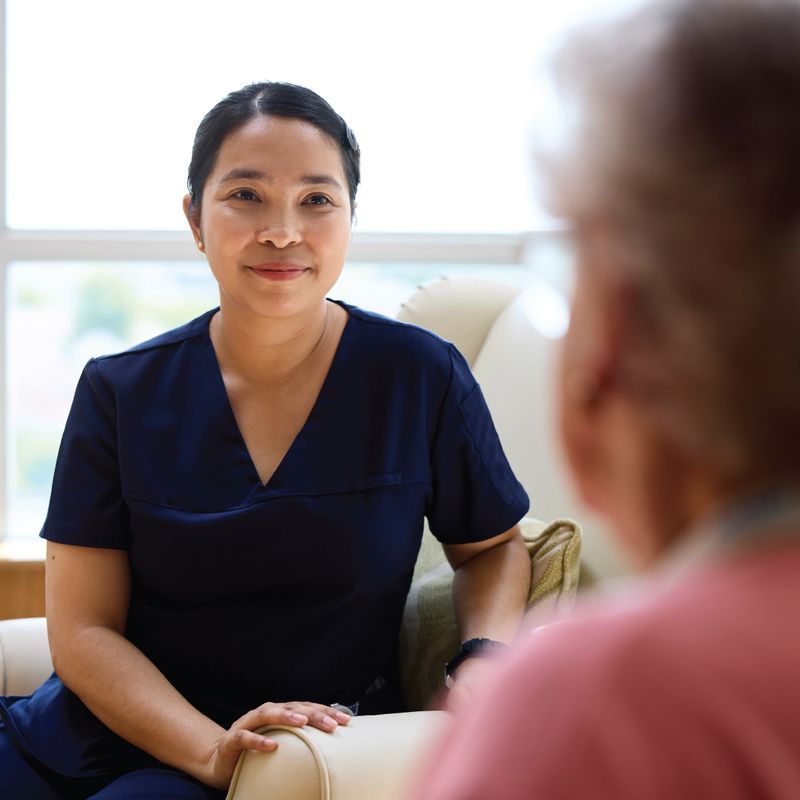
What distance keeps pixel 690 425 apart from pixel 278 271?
1.25 meters

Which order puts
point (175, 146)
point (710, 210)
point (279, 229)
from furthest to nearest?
point (175, 146)
point (279, 229)
point (710, 210)

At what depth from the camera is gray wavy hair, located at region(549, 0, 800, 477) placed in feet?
1.65

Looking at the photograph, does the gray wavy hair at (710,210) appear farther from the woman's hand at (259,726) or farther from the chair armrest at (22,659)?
the chair armrest at (22,659)

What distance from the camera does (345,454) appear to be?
1.73 meters

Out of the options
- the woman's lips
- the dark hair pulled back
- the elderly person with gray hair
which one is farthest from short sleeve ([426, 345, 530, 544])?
the elderly person with gray hair

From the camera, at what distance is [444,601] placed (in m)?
1.83

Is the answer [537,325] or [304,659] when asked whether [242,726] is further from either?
[537,325]

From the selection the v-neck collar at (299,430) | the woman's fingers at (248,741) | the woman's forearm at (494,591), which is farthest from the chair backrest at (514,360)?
the woman's fingers at (248,741)

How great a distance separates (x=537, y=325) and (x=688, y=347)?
62.8 inches

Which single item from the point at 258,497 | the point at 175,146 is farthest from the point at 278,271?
the point at 175,146

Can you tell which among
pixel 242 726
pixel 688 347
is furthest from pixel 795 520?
pixel 242 726

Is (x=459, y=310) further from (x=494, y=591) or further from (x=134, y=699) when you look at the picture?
(x=134, y=699)

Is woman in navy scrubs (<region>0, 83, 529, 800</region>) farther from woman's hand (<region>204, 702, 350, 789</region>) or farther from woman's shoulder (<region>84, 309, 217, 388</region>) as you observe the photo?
woman's hand (<region>204, 702, 350, 789</region>)

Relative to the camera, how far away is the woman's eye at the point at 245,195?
1758 millimetres
